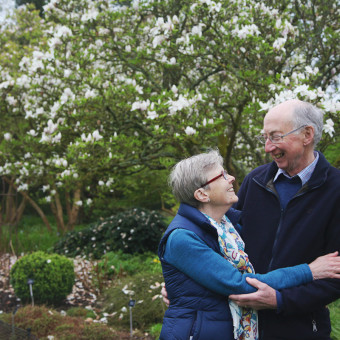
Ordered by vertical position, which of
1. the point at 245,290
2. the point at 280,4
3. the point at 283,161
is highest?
the point at 280,4

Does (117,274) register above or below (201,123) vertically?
below

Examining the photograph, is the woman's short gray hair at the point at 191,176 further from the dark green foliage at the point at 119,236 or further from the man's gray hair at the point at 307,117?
the dark green foliage at the point at 119,236

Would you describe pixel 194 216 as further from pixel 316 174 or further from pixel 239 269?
pixel 316 174

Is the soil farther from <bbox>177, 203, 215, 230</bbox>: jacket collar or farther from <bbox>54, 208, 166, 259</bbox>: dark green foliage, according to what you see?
<bbox>177, 203, 215, 230</bbox>: jacket collar

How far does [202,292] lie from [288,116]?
92 cm

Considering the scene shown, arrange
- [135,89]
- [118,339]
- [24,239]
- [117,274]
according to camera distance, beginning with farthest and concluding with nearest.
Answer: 1. [24,239]
2. [117,274]
3. [135,89]
4. [118,339]

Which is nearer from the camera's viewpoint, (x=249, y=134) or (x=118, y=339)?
(x=118, y=339)

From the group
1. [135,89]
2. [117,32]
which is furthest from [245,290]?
[117,32]

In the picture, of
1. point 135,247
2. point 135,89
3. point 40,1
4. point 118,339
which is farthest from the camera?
point 40,1

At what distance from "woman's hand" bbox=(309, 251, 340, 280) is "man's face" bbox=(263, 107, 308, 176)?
0.45 metres

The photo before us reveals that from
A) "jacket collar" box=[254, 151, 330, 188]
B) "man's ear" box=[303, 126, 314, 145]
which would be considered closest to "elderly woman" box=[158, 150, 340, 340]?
"jacket collar" box=[254, 151, 330, 188]

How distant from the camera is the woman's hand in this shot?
1.86 m

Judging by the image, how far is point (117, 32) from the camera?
6.19 m

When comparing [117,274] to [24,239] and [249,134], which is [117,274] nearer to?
[249,134]
